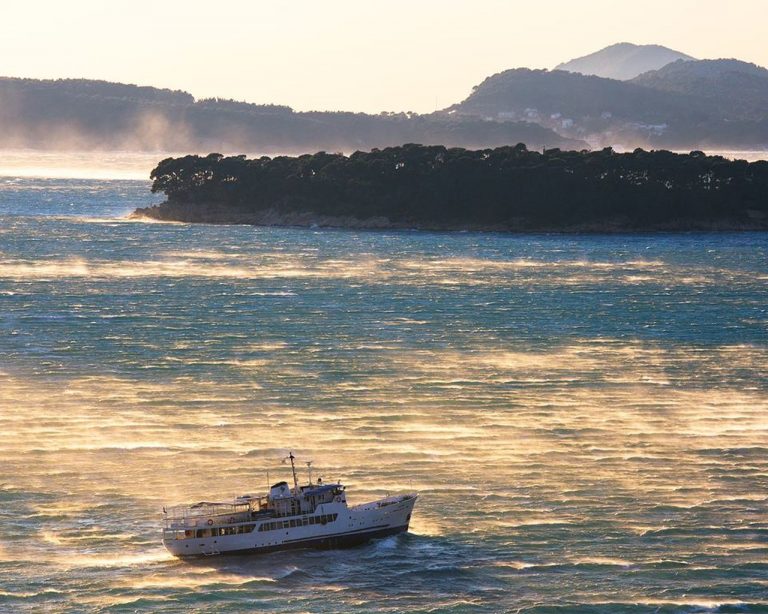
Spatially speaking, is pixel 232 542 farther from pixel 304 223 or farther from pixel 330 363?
pixel 304 223

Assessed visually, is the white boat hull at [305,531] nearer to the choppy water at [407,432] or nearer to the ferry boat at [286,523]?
the ferry boat at [286,523]

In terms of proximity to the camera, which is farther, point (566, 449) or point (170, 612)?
point (566, 449)

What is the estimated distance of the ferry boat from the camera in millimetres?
53250

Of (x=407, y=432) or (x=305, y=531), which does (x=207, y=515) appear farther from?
(x=407, y=432)

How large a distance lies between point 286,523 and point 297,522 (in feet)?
1.25

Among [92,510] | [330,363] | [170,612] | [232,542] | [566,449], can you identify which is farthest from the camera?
[330,363]

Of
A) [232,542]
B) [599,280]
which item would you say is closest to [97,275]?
[599,280]

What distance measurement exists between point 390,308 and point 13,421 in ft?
146

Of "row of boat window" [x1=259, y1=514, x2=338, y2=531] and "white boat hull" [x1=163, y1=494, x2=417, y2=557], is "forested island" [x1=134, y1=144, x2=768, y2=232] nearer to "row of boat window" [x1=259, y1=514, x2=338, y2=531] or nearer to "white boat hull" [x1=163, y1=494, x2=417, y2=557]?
"white boat hull" [x1=163, y1=494, x2=417, y2=557]

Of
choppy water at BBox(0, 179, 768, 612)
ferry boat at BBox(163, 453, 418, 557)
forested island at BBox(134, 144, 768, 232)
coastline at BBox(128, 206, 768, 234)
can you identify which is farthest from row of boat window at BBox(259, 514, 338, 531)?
forested island at BBox(134, 144, 768, 232)

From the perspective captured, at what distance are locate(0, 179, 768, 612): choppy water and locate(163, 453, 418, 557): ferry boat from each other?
65 cm

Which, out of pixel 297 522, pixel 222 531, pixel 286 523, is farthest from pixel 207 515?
pixel 297 522

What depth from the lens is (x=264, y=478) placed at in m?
61.8

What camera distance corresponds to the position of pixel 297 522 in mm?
54000
